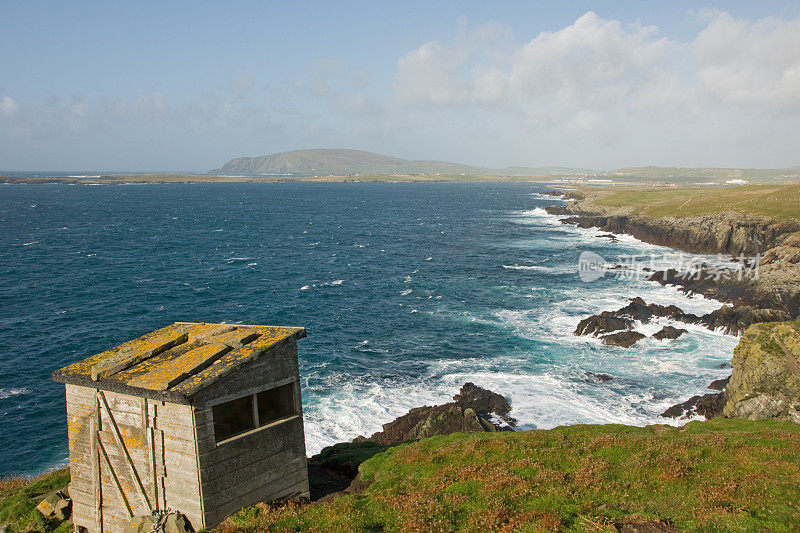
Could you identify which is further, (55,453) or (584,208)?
(584,208)

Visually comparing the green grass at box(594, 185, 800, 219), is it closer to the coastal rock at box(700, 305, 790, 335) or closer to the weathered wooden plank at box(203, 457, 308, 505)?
the coastal rock at box(700, 305, 790, 335)

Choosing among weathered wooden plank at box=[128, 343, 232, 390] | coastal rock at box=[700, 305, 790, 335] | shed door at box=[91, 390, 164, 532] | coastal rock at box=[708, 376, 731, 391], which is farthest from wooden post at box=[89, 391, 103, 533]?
coastal rock at box=[700, 305, 790, 335]

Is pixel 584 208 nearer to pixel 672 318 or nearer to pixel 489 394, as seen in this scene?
pixel 672 318

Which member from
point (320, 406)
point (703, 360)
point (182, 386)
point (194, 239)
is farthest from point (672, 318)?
point (194, 239)

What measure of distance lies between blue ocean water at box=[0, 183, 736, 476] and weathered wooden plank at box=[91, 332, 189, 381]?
50.1ft

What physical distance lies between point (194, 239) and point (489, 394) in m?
90.0

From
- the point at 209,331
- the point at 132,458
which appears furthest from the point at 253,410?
the point at 209,331

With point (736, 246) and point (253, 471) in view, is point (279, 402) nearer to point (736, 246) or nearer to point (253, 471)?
point (253, 471)

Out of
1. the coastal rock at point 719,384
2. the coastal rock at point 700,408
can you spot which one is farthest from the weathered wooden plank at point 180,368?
the coastal rock at point 719,384

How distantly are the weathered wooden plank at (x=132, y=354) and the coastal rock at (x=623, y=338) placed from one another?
39.9 m

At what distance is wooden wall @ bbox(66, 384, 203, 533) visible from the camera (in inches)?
575

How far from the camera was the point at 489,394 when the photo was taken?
36938 millimetres

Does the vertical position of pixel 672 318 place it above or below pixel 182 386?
below

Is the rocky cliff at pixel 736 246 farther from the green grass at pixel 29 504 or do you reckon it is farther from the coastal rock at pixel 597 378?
the green grass at pixel 29 504
